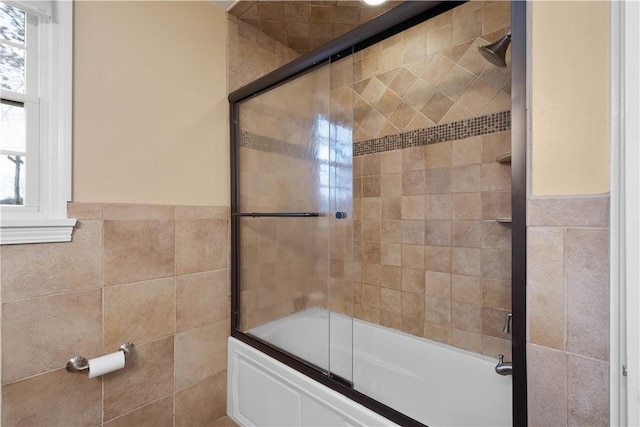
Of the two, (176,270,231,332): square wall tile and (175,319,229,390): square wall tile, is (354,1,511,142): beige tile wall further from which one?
(175,319,229,390): square wall tile

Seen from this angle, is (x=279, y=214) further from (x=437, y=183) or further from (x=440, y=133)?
(x=440, y=133)

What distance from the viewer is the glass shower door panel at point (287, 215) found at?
4.26 feet

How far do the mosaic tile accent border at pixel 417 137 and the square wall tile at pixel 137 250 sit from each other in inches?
25.1

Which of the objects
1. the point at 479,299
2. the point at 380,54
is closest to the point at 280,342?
the point at 479,299

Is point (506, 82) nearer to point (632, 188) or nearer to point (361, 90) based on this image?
point (361, 90)

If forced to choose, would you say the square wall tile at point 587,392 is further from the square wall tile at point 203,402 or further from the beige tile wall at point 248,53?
the beige tile wall at point 248,53

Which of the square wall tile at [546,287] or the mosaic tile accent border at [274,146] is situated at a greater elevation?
the mosaic tile accent border at [274,146]

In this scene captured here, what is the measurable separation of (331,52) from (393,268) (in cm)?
134

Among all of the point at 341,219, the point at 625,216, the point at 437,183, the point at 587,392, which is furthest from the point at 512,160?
the point at 437,183

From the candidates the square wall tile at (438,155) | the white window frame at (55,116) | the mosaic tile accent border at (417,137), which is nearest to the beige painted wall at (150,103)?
the white window frame at (55,116)

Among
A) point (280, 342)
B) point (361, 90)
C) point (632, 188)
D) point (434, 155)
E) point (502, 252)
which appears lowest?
point (280, 342)

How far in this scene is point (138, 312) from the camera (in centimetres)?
138

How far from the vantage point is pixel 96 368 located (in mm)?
1188

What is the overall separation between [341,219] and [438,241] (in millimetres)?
830
